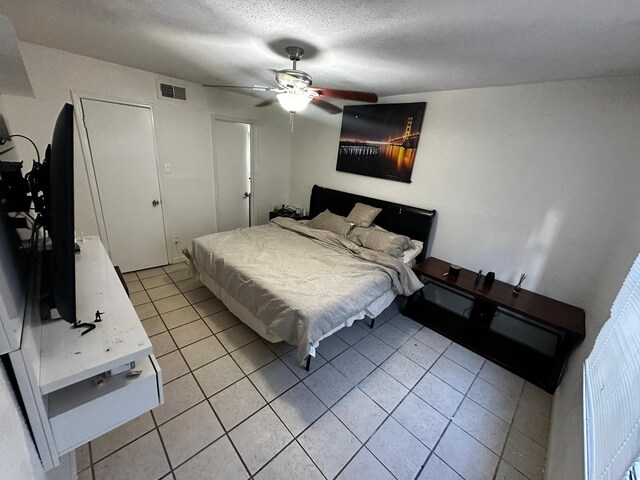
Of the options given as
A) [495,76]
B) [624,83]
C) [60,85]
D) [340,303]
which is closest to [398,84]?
[495,76]

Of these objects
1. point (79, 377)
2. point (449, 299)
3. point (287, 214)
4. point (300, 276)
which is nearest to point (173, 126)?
point (287, 214)

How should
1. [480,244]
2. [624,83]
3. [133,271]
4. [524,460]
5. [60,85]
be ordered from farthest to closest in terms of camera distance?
1. [133,271]
2. [480,244]
3. [60,85]
4. [624,83]
5. [524,460]

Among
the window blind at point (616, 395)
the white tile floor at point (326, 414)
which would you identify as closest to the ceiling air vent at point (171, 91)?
the white tile floor at point (326, 414)

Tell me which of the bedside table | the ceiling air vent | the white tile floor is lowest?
the white tile floor

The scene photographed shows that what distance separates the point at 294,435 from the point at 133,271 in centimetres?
294

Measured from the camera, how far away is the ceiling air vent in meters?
3.03

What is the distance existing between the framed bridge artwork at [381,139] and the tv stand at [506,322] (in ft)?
3.97

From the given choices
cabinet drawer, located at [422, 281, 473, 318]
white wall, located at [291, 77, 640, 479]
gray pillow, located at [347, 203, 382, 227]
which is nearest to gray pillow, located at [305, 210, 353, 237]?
gray pillow, located at [347, 203, 382, 227]

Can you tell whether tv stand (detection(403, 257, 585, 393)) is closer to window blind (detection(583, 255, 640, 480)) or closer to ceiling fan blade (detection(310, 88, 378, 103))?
window blind (detection(583, 255, 640, 480))

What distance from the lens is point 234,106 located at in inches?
144

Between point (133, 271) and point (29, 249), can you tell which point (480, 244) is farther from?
point (133, 271)

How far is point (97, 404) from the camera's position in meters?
0.88

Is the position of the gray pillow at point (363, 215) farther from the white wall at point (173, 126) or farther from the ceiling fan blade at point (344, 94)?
the white wall at point (173, 126)

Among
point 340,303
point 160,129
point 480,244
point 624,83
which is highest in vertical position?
point 624,83
